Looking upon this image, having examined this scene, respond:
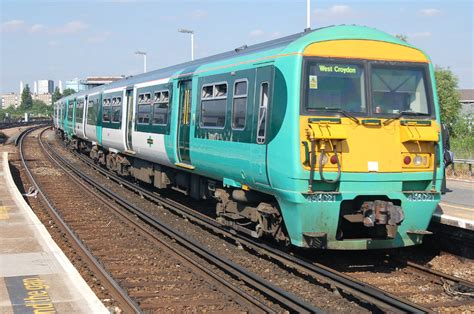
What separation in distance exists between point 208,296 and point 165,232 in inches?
155

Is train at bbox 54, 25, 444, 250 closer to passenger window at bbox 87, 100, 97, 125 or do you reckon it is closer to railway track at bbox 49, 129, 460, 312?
railway track at bbox 49, 129, 460, 312

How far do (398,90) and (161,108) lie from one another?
22.6 ft

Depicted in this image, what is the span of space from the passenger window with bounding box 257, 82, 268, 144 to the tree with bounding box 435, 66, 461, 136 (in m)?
29.2

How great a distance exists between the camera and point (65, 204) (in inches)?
579

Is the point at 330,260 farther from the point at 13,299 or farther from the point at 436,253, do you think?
the point at 13,299

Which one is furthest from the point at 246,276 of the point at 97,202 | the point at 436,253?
the point at 97,202

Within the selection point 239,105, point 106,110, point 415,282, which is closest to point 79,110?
point 106,110

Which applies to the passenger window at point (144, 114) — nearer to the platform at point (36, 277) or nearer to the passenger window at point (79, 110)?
the platform at point (36, 277)

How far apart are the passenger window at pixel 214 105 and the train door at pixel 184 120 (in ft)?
2.98

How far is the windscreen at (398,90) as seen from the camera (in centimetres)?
789

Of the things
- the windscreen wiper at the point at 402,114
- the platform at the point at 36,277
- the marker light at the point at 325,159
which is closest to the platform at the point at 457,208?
the windscreen wiper at the point at 402,114

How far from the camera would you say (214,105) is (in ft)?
33.5

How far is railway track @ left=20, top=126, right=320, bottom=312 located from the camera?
6.69 metres

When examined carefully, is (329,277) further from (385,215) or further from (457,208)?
(457,208)
